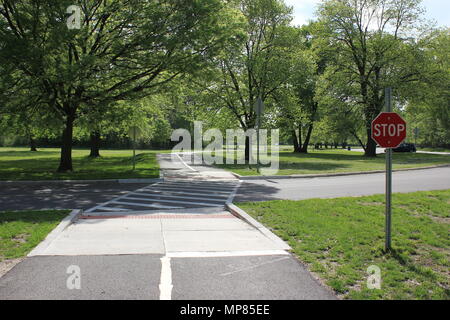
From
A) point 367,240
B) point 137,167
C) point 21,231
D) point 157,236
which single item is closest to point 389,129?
point 367,240

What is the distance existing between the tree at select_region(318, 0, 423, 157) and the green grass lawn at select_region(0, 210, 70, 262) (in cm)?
3153

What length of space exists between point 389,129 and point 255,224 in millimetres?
3351

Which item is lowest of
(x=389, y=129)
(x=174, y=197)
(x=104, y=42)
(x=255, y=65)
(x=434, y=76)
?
(x=174, y=197)

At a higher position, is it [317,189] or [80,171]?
[80,171]

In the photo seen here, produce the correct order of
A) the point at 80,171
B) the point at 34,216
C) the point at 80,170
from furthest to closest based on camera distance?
1. the point at 80,170
2. the point at 80,171
3. the point at 34,216

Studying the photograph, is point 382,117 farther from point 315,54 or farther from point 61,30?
point 315,54

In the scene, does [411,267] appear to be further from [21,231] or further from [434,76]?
[434,76]

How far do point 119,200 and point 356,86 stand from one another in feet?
100

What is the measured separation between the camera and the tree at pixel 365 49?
33438 millimetres

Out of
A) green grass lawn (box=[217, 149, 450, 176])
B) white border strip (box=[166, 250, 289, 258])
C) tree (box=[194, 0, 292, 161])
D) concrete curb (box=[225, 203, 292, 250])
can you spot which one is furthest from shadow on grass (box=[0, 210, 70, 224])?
tree (box=[194, 0, 292, 161])

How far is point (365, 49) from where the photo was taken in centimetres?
3472

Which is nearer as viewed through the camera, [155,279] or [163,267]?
[155,279]

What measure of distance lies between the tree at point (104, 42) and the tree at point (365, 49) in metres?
21.5
